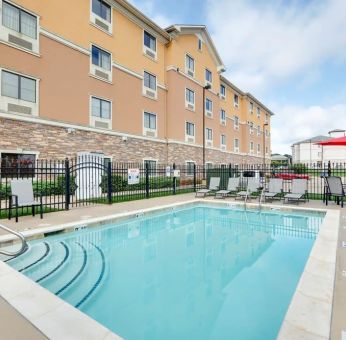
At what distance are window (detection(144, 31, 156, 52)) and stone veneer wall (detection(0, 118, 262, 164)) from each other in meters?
8.19

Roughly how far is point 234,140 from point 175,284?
35.2 metres

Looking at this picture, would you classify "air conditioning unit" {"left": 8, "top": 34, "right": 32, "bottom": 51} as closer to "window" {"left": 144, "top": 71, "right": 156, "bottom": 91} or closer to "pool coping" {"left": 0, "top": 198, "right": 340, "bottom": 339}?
"window" {"left": 144, "top": 71, "right": 156, "bottom": 91}

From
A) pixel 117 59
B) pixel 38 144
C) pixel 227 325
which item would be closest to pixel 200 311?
pixel 227 325

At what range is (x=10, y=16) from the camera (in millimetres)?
13297

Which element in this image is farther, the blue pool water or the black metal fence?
the black metal fence

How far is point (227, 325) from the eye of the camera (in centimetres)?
334

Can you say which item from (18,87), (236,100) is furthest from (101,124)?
(236,100)

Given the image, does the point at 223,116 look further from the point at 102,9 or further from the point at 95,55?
the point at 95,55

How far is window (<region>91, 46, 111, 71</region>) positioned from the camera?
1756cm

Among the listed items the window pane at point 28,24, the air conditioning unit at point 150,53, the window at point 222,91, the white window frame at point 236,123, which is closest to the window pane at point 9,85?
the window pane at point 28,24

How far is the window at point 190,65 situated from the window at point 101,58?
9311 millimetres

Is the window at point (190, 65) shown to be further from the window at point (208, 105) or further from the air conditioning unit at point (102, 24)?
the air conditioning unit at point (102, 24)

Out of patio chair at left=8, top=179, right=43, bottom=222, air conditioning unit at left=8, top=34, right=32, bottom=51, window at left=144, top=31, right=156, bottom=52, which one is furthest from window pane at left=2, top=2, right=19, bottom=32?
window at left=144, top=31, right=156, bottom=52

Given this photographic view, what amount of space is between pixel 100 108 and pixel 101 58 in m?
3.53
